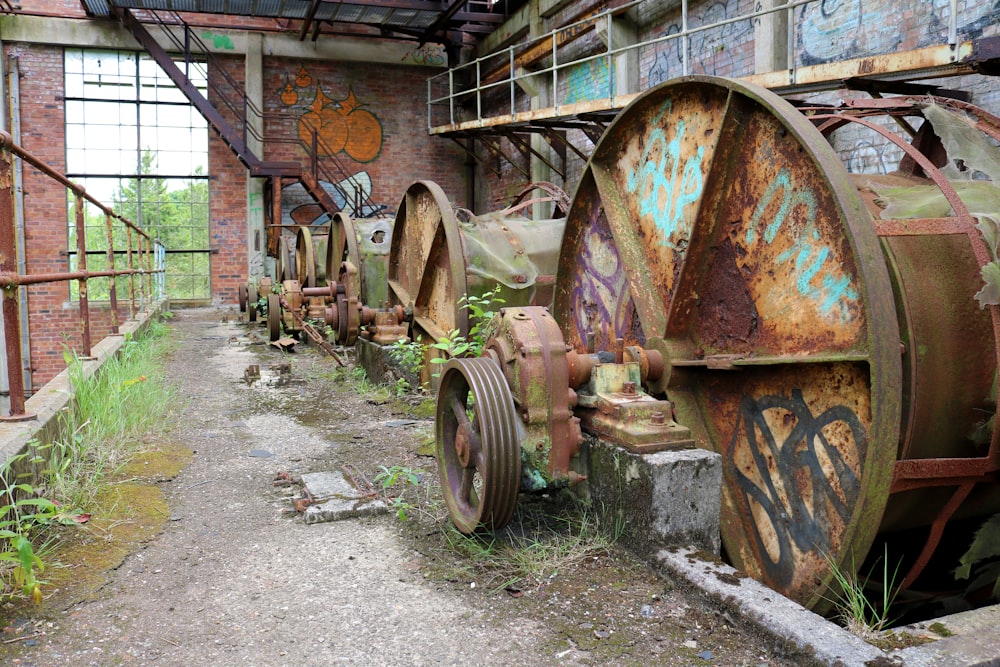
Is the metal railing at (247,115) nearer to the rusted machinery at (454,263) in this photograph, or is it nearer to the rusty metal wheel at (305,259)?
the rusty metal wheel at (305,259)

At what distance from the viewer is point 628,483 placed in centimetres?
282

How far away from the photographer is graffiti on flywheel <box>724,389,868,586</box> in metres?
2.61

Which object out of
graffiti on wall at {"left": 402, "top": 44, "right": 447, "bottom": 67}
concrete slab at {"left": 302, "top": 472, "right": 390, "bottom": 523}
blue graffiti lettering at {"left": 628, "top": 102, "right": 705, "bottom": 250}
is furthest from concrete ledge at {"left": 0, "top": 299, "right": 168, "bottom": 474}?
graffiti on wall at {"left": 402, "top": 44, "right": 447, "bottom": 67}

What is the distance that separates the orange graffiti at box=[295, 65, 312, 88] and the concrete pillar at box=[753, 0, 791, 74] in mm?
12282

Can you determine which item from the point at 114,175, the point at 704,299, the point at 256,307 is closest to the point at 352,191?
the point at 114,175

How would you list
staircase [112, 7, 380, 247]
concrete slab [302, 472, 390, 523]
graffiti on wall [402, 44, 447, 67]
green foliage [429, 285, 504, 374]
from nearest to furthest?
concrete slab [302, 472, 390, 523]
green foliage [429, 285, 504, 374]
staircase [112, 7, 380, 247]
graffiti on wall [402, 44, 447, 67]

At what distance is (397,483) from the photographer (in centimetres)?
385

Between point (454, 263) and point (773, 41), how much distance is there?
572 centimetres

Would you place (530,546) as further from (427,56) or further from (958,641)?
(427,56)

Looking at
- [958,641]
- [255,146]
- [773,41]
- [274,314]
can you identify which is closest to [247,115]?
[255,146]

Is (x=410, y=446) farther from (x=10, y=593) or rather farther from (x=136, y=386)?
(x=10, y=593)

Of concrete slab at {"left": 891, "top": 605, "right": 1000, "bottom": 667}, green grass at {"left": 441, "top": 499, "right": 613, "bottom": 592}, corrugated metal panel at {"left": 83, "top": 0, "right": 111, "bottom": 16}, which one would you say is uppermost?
corrugated metal panel at {"left": 83, "top": 0, "right": 111, "bottom": 16}

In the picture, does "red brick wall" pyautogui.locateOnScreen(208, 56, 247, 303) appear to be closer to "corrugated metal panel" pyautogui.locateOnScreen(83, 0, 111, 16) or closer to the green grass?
"corrugated metal panel" pyautogui.locateOnScreen(83, 0, 111, 16)

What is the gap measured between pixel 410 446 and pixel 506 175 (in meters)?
13.7
